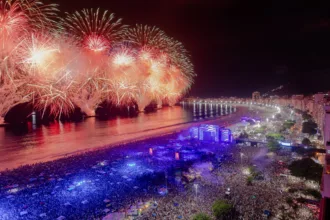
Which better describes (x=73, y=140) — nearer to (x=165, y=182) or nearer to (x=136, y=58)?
(x=165, y=182)

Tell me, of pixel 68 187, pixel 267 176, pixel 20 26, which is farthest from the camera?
pixel 20 26

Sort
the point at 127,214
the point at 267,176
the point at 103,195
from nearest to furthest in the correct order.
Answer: the point at 127,214, the point at 103,195, the point at 267,176

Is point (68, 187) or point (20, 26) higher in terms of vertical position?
point (20, 26)

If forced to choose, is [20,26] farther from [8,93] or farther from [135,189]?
[135,189]

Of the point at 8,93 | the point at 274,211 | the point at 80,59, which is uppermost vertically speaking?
the point at 80,59

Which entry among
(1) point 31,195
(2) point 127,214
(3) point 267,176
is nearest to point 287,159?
(3) point 267,176

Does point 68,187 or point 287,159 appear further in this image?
point 287,159
